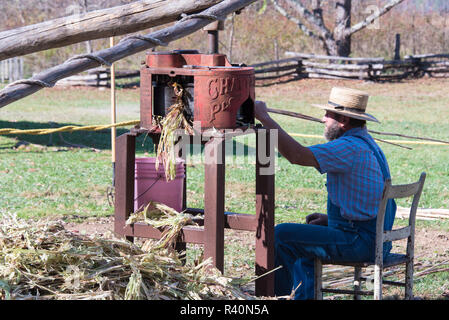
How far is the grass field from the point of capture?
27.6ft

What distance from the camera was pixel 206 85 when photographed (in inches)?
158

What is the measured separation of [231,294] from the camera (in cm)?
354

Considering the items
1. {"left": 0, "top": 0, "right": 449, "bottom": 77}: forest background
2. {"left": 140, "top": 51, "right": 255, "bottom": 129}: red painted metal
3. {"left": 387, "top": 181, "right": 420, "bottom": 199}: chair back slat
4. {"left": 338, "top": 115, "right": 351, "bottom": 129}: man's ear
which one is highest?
{"left": 0, "top": 0, "right": 449, "bottom": 77}: forest background

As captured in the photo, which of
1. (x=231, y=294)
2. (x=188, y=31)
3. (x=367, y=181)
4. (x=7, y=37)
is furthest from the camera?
(x=367, y=181)

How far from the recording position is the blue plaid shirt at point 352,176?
Answer: 14.8 feet

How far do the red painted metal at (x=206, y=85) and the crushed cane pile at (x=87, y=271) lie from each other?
2.77 feet

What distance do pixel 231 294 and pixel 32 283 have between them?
0.98 metres

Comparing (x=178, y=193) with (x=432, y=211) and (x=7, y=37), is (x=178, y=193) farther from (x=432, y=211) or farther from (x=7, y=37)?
(x=432, y=211)

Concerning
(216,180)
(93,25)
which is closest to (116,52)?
(93,25)

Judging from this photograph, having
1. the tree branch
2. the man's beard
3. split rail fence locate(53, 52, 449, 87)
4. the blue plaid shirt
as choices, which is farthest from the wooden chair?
the tree branch

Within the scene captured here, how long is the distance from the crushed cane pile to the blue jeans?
0.84 meters

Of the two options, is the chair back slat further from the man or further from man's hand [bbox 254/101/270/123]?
man's hand [bbox 254/101/270/123]

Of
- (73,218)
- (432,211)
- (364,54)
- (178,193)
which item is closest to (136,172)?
(178,193)

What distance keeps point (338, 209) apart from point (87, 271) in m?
1.92
